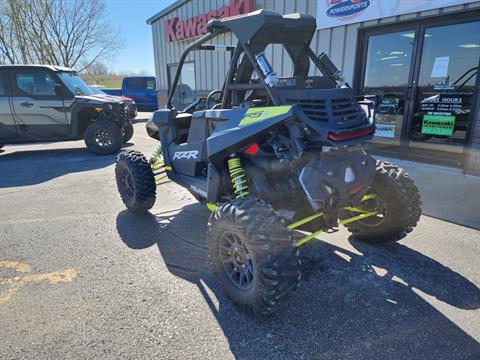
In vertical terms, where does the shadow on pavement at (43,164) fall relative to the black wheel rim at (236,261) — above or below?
below

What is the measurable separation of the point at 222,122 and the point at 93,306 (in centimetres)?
181

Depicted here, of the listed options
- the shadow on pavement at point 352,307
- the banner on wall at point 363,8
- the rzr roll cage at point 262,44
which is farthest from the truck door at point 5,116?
the banner on wall at point 363,8

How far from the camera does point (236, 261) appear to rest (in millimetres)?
2568

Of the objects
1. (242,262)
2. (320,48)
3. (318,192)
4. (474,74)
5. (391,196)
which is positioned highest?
(320,48)

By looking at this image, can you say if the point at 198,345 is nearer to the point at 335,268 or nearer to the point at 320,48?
the point at 335,268

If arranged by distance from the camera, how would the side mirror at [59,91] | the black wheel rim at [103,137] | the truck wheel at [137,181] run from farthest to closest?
the black wheel rim at [103,137] → the side mirror at [59,91] → the truck wheel at [137,181]

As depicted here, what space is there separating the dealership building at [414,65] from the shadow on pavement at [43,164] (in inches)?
227

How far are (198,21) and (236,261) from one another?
11143mm

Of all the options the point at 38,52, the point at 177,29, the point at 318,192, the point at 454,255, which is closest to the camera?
the point at 318,192

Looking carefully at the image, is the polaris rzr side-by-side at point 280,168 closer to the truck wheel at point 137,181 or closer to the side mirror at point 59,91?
the truck wheel at point 137,181

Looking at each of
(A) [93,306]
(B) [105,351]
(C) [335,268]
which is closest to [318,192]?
(C) [335,268]

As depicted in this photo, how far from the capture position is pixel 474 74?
5.27 metres

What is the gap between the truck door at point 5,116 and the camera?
790 cm

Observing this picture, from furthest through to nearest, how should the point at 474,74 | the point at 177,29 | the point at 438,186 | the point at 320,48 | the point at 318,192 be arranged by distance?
the point at 177,29, the point at 320,48, the point at 474,74, the point at 438,186, the point at 318,192
